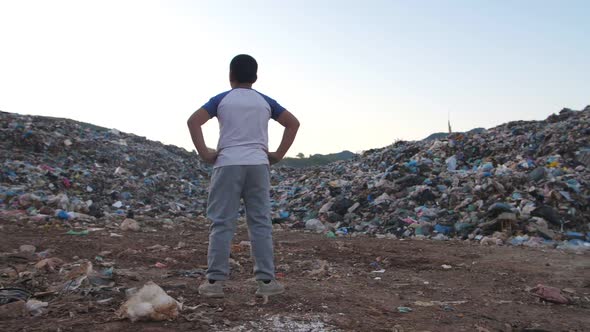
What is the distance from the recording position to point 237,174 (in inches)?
103

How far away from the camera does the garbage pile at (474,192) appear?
5879 mm

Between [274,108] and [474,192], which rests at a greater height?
[274,108]

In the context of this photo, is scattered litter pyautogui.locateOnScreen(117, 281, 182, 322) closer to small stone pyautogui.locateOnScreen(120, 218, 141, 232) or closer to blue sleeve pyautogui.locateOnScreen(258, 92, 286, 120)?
blue sleeve pyautogui.locateOnScreen(258, 92, 286, 120)

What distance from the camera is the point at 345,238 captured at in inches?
240

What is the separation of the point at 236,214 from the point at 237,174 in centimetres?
23

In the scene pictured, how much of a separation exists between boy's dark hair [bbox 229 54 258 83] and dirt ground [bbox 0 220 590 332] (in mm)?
1230

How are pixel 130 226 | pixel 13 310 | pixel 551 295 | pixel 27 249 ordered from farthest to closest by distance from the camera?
1. pixel 130 226
2. pixel 27 249
3. pixel 551 295
4. pixel 13 310

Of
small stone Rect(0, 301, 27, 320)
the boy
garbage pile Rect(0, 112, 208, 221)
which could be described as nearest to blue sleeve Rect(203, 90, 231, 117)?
the boy

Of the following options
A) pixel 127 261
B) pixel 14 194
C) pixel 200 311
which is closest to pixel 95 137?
pixel 14 194

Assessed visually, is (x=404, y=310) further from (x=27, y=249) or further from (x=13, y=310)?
(x=27, y=249)

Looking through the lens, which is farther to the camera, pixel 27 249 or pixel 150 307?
pixel 27 249

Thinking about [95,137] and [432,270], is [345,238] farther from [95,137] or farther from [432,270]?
[95,137]

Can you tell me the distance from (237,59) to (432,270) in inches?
95.7

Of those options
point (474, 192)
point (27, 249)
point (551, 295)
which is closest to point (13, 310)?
point (27, 249)
